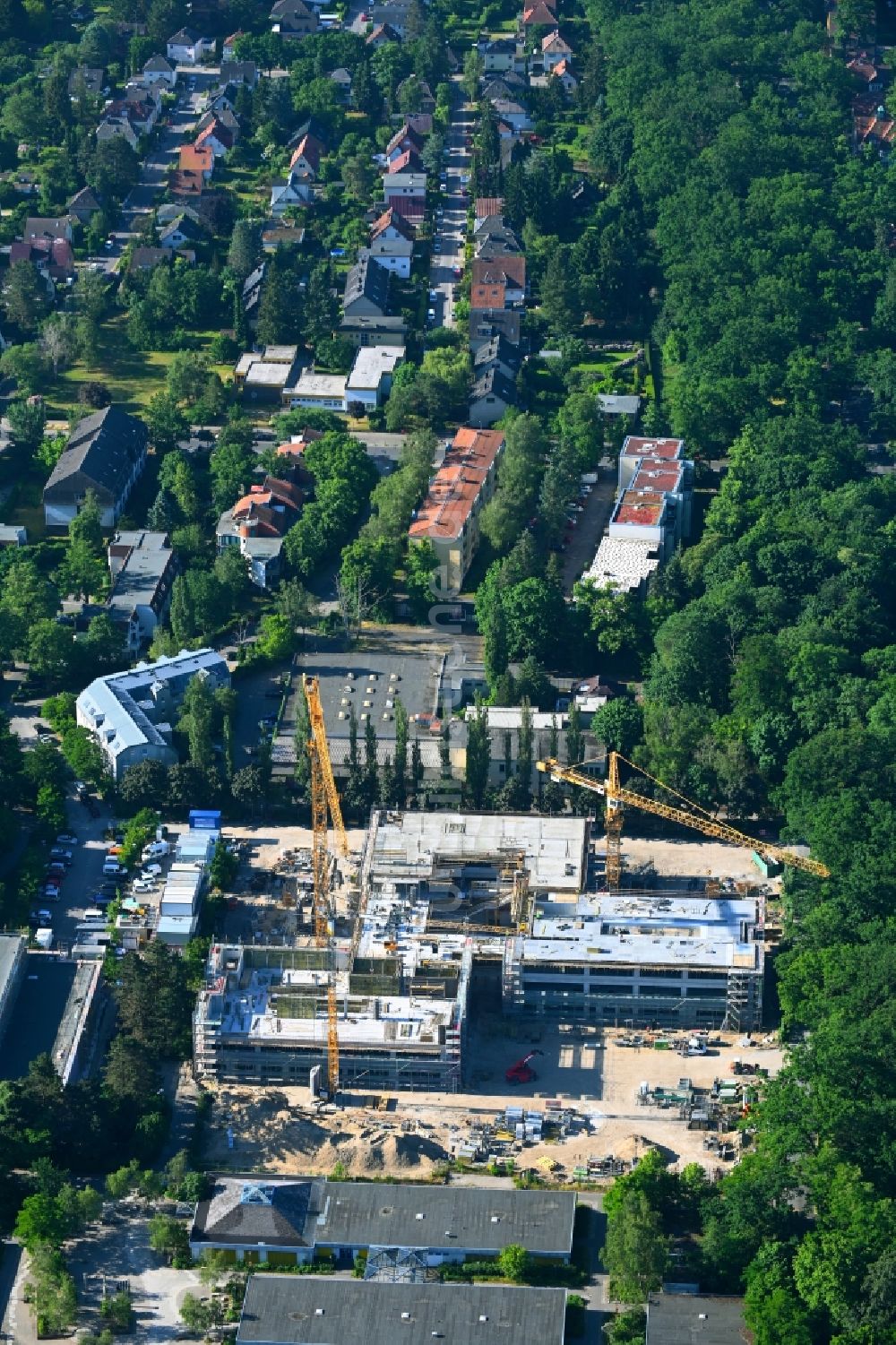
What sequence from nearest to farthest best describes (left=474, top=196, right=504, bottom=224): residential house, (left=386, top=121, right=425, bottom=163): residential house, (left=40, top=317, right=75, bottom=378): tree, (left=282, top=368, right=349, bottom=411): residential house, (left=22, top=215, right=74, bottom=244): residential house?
(left=282, top=368, right=349, bottom=411): residential house
(left=40, top=317, right=75, bottom=378): tree
(left=22, top=215, right=74, bottom=244): residential house
(left=474, top=196, right=504, bottom=224): residential house
(left=386, top=121, right=425, bottom=163): residential house

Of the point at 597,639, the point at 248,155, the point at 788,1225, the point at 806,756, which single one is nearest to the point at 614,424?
the point at 597,639

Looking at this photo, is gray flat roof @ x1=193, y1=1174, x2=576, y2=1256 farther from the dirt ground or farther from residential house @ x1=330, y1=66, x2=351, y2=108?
residential house @ x1=330, y1=66, x2=351, y2=108

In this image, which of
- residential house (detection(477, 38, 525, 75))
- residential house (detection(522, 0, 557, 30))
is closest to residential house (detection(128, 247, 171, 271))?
residential house (detection(477, 38, 525, 75))

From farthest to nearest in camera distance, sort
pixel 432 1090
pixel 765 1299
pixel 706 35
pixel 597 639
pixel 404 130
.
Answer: pixel 706 35 < pixel 404 130 < pixel 597 639 < pixel 432 1090 < pixel 765 1299

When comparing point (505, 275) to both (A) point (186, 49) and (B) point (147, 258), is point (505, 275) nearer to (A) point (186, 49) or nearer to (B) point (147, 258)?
(B) point (147, 258)

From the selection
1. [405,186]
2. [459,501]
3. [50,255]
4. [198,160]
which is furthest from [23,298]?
[459,501]

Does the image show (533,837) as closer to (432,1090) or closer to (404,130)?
(432,1090)
